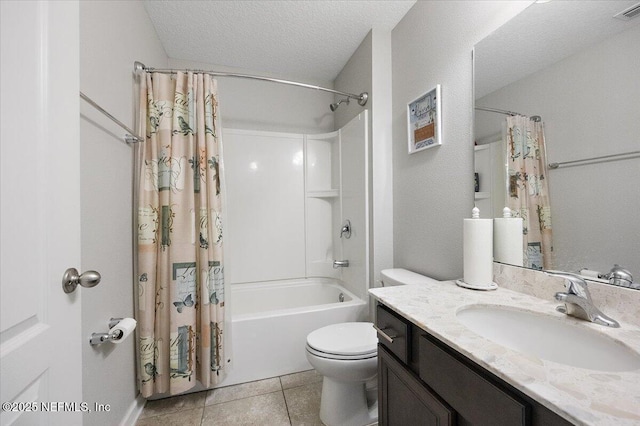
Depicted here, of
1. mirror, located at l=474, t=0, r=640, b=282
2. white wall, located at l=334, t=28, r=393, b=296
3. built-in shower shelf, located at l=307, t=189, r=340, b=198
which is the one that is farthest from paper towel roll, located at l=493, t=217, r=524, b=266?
built-in shower shelf, located at l=307, t=189, r=340, b=198

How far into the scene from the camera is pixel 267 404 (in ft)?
5.03

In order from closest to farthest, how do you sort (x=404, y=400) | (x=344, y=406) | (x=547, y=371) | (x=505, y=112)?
1. (x=547, y=371)
2. (x=404, y=400)
3. (x=505, y=112)
4. (x=344, y=406)

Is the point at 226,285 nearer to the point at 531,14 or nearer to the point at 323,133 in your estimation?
the point at 323,133

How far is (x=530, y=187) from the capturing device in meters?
1.01

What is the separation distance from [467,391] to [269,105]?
102 inches

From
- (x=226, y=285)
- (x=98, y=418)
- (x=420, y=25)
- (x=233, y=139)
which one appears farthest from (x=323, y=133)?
(x=98, y=418)

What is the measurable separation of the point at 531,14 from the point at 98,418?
2433 millimetres

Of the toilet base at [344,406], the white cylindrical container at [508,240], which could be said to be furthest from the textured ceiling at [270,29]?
the toilet base at [344,406]

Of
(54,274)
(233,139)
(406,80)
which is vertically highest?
(406,80)

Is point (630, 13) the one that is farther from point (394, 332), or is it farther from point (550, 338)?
point (394, 332)

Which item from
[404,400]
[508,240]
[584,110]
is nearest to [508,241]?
[508,240]

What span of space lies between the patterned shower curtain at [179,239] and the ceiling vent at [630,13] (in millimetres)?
1785

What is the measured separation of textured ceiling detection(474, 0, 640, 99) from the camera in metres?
0.80

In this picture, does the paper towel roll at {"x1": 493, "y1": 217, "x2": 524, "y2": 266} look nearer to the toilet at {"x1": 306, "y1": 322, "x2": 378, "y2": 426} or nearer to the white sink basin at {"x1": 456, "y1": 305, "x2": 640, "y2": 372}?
the white sink basin at {"x1": 456, "y1": 305, "x2": 640, "y2": 372}
